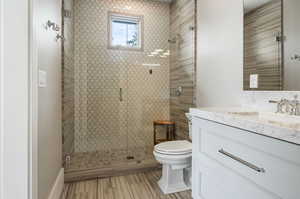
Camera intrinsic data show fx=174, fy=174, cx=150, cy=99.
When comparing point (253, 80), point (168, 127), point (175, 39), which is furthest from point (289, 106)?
point (175, 39)

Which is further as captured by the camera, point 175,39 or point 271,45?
point 175,39

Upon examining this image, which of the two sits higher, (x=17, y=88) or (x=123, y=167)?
(x=17, y=88)

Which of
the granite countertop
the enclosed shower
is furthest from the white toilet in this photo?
the granite countertop

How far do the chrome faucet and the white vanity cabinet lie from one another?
51 cm

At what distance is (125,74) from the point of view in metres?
3.15

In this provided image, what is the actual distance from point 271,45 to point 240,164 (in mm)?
1018

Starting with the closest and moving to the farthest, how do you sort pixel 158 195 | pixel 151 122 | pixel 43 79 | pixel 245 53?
pixel 43 79, pixel 245 53, pixel 158 195, pixel 151 122

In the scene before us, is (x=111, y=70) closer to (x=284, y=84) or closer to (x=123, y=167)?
(x=123, y=167)

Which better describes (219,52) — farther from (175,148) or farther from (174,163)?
(174,163)

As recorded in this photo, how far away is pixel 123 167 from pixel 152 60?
1.94m

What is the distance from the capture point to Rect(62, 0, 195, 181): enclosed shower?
9.18 feet

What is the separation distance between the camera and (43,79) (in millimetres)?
1260

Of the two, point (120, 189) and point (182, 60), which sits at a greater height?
point (182, 60)

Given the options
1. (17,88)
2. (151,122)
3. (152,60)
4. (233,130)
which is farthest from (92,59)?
(233,130)
